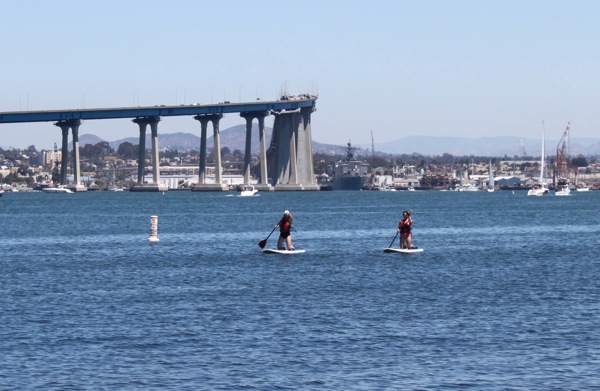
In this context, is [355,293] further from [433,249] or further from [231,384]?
[433,249]

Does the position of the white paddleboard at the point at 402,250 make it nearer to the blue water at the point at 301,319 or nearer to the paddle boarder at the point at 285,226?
the blue water at the point at 301,319

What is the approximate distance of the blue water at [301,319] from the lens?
962 inches

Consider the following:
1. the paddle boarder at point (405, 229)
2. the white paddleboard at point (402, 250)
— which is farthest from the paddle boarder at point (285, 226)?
the paddle boarder at point (405, 229)

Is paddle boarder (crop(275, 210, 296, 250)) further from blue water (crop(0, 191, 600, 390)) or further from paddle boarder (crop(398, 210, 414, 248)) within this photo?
paddle boarder (crop(398, 210, 414, 248))

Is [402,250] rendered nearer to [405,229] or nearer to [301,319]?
[405,229]

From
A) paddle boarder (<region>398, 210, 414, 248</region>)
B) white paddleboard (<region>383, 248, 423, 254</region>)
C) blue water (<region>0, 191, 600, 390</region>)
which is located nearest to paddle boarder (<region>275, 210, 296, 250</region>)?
blue water (<region>0, 191, 600, 390</region>)

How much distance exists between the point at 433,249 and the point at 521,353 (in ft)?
116

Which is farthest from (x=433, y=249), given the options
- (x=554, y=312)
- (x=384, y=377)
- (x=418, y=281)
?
(x=384, y=377)

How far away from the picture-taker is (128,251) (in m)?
61.4

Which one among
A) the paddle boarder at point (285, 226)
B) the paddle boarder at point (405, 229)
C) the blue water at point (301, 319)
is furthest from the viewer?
the paddle boarder at point (405, 229)

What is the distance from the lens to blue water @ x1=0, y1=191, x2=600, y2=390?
24438mm

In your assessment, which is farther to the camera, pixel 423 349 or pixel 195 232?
pixel 195 232

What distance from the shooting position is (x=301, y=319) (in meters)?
31.9

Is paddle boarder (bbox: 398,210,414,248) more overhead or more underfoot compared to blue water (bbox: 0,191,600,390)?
more overhead
